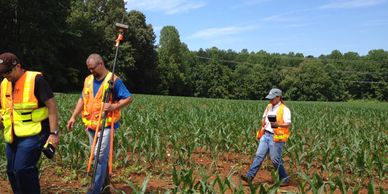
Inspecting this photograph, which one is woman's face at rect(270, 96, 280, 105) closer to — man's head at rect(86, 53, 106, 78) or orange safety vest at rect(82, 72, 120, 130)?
orange safety vest at rect(82, 72, 120, 130)

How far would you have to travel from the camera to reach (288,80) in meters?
76.5

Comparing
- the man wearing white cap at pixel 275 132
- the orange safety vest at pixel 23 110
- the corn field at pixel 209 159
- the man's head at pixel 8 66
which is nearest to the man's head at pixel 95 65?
the orange safety vest at pixel 23 110

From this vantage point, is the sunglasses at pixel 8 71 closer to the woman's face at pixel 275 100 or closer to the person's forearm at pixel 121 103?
the person's forearm at pixel 121 103

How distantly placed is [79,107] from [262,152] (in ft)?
9.84

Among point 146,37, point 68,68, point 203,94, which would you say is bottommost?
point 203,94

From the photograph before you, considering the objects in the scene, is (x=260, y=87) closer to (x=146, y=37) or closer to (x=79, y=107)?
(x=146, y=37)

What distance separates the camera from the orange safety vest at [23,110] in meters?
4.08

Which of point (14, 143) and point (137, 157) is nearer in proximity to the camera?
point (14, 143)

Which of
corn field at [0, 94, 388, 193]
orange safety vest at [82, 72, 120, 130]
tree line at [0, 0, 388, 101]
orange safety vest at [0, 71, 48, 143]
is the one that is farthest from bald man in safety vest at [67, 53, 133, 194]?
tree line at [0, 0, 388, 101]

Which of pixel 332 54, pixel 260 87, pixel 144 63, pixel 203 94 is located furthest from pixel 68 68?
pixel 332 54

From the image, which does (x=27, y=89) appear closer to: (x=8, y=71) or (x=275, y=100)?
(x=8, y=71)

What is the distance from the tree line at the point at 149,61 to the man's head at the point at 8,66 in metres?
9.04

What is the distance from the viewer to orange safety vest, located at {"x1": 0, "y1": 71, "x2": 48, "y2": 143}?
408 cm

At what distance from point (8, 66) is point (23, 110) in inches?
17.8
